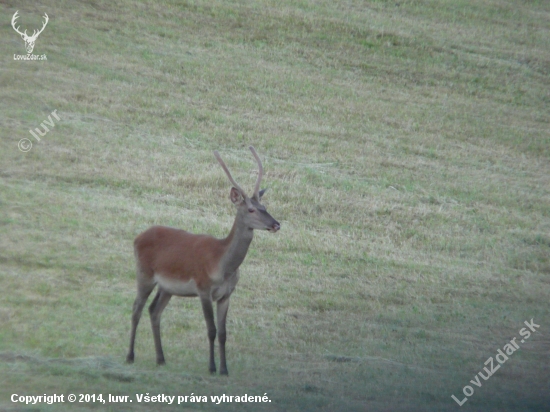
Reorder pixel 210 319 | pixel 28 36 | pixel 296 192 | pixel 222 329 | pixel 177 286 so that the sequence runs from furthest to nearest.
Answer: pixel 28 36
pixel 296 192
pixel 177 286
pixel 222 329
pixel 210 319

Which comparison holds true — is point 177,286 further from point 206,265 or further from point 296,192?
point 296,192

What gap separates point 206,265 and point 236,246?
46 cm

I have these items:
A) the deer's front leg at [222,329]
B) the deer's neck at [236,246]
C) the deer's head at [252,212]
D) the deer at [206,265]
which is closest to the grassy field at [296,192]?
the deer's front leg at [222,329]

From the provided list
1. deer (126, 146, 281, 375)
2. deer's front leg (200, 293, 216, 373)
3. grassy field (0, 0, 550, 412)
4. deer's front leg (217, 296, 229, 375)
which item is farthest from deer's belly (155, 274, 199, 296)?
grassy field (0, 0, 550, 412)

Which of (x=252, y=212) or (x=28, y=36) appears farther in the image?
(x=28, y=36)

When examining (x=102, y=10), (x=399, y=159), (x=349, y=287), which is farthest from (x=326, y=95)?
(x=349, y=287)

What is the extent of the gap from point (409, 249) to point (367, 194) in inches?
142

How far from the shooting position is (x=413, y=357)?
12.9 m

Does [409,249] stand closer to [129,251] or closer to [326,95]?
[129,251]

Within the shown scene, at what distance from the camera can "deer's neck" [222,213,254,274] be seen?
10930mm

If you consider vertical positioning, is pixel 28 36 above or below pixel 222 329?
below

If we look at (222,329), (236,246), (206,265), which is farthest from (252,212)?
(222,329)

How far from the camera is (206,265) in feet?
36.2

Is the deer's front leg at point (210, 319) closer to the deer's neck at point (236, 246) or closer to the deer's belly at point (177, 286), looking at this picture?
the deer's belly at point (177, 286)
